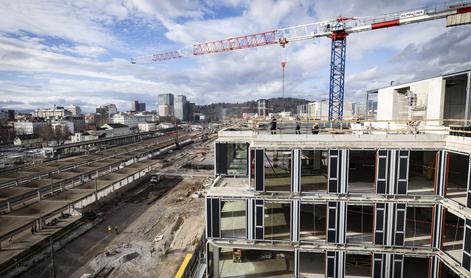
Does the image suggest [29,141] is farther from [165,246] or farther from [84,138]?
[165,246]

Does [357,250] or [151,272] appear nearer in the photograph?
[357,250]

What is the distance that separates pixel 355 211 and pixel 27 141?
127 metres

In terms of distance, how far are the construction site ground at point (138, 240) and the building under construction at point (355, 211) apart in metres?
9.79

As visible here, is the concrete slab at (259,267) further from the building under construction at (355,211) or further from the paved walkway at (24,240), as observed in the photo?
the paved walkway at (24,240)

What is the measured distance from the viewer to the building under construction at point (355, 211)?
1523 centimetres

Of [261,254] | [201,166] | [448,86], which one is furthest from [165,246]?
[201,166]

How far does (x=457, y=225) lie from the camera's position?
16672 millimetres

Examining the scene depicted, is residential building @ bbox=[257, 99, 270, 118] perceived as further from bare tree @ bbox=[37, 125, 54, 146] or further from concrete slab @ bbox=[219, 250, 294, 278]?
bare tree @ bbox=[37, 125, 54, 146]

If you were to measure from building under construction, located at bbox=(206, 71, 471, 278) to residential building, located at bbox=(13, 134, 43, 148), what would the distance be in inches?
4400

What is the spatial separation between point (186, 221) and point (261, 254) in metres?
16.8

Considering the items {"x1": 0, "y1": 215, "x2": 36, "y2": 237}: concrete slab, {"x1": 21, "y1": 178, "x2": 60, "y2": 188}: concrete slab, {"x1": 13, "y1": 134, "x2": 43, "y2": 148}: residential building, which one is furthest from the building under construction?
{"x1": 13, "y1": 134, "x2": 43, "y2": 148}: residential building

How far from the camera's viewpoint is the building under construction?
15234mm

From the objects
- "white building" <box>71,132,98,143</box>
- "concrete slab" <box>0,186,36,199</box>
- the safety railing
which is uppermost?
the safety railing

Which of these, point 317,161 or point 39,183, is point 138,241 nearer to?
point 39,183
